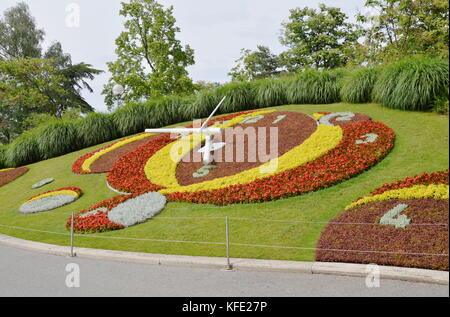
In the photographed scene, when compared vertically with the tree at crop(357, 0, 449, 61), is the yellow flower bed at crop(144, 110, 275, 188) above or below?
below

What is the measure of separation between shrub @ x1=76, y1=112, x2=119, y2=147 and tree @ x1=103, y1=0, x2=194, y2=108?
12.8m

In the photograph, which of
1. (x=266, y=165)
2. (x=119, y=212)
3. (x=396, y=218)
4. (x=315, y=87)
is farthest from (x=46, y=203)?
(x=315, y=87)

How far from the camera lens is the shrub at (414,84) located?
41.9ft

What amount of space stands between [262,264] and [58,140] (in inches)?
689

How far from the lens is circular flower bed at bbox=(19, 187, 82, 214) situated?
42.2 feet

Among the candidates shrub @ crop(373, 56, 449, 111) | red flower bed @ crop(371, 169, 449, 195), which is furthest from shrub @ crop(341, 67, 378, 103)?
red flower bed @ crop(371, 169, 449, 195)

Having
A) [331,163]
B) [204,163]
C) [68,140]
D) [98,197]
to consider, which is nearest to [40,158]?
[68,140]

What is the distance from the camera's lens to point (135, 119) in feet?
67.9

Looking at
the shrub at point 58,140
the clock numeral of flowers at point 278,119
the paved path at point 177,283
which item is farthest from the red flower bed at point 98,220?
the shrub at point 58,140

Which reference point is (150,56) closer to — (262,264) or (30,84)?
(30,84)

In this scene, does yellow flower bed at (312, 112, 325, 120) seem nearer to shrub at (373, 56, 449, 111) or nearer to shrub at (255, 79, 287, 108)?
shrub at (373, 56, 449, 111)
